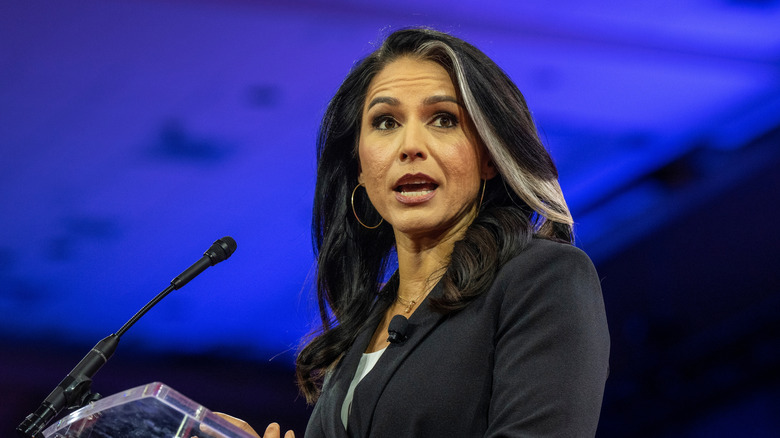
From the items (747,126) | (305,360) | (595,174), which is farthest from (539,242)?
(747,126)

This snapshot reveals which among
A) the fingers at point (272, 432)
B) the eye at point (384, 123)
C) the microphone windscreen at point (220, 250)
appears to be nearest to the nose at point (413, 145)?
the eye at point (384, 123)

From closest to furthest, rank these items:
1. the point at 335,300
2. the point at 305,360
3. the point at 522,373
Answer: the point at 522,373 → the point at 305,360 → the point at 335,300

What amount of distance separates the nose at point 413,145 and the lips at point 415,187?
41mm

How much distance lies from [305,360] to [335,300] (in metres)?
0.20

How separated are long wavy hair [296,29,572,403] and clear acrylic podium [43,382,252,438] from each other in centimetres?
64

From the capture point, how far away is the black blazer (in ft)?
4.14

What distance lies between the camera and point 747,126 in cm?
275

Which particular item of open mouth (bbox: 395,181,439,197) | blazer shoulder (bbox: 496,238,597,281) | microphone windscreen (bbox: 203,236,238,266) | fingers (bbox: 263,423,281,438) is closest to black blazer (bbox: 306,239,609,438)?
blazer shoulder (bbox: 496,238,597,281)

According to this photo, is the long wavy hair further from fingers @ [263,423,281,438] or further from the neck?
fingers @ [263,423,281,438]

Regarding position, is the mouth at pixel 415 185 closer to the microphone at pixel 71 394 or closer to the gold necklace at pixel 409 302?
the gold necklace at pixel 409 302

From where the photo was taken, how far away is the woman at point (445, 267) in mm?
1313

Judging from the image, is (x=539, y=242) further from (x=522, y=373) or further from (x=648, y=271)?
(x=648, y=271)

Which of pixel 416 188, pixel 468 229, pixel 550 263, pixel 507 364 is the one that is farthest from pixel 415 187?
pixel 507 364

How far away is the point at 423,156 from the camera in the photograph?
1.67 metres
